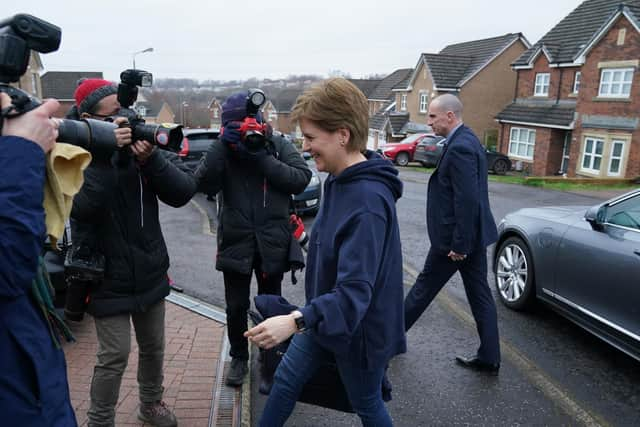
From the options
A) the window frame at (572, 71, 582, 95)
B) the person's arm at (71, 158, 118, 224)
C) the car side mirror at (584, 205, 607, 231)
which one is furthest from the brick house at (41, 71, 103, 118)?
the car side mirror at (584, 205, 607, 231)

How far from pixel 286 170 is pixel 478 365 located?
2.11m

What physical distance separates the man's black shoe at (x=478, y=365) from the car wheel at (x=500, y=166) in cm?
2201

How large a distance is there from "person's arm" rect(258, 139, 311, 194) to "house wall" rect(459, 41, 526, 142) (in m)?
30.9

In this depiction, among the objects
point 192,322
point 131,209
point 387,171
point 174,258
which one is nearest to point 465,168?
point 387,171

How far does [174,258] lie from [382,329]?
5.12m

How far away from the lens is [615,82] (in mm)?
20031

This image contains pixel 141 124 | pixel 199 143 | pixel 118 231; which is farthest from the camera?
→ pixel 199 143

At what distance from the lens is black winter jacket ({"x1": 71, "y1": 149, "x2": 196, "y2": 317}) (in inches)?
94.7

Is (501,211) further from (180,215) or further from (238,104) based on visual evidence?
(238,104)

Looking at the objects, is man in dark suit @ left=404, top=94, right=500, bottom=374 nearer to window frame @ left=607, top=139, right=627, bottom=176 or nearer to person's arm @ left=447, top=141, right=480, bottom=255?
person's arm @ left=447, top=141, right=480, bottom=255

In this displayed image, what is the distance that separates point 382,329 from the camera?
2160 mm

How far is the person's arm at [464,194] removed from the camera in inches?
138

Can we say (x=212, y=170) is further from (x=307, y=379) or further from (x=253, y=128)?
(x=307, y=379)

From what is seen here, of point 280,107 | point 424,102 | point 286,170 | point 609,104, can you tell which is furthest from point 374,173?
point 280,107
